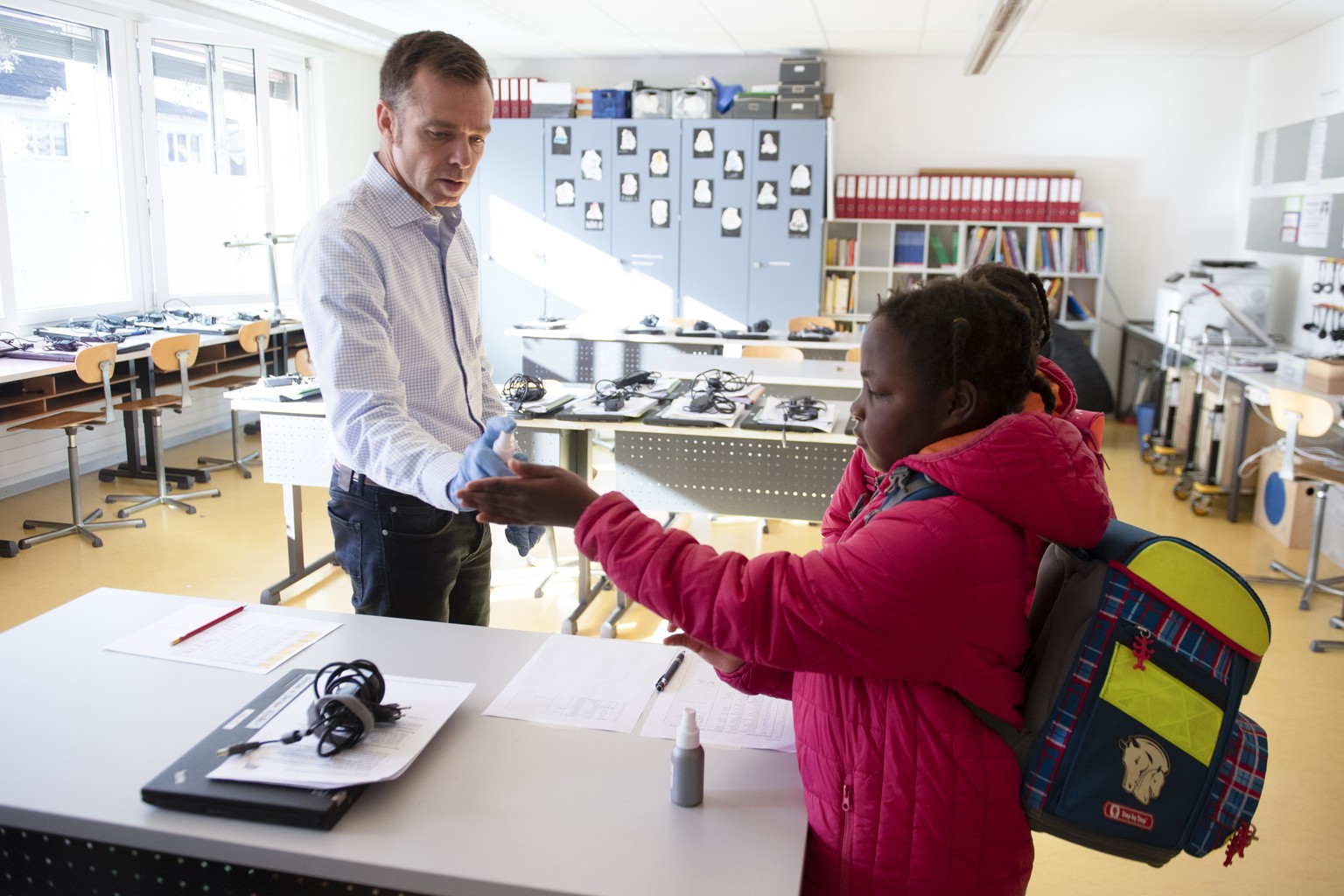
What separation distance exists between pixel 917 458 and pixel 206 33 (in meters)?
6.52

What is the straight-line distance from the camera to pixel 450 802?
122 centimetres

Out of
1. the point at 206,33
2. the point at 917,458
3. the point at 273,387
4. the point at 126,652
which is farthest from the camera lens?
the point at 206,33

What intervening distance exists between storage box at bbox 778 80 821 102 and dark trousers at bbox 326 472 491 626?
Result: 656 centimetres

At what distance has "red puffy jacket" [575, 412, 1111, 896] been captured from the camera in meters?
1.02

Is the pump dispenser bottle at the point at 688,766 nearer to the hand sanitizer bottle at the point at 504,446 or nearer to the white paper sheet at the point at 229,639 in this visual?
the hand sanitizer bottle at the point at 504,446

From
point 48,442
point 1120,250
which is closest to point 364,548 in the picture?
point 48,442

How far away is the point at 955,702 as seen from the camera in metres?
1.08

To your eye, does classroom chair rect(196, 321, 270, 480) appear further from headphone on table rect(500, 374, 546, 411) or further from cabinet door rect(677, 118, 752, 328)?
cabinet door rect(677, 118, 752, 328)

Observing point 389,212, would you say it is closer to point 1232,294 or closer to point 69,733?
point 69,733

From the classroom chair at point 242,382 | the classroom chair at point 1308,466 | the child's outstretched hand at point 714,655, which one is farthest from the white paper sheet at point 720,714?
the classroom chair at point 242,382

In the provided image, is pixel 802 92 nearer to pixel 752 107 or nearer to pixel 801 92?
pixel 801 92

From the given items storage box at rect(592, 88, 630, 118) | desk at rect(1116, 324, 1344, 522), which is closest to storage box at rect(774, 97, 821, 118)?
storage box at rect(592, 88, 630, 118)

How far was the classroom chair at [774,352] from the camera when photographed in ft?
18.3

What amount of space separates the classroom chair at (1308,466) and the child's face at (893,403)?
366 cm
